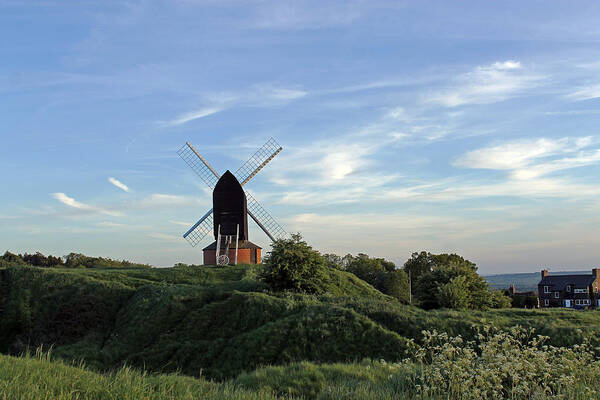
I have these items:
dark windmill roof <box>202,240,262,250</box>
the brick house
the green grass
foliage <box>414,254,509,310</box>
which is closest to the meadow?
the green grass

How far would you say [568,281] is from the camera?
246 ft

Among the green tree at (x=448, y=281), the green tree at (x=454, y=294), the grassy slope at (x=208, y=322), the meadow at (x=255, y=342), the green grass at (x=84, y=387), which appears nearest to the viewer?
the green grass at (x=84, y=387)

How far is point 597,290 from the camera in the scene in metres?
72.4

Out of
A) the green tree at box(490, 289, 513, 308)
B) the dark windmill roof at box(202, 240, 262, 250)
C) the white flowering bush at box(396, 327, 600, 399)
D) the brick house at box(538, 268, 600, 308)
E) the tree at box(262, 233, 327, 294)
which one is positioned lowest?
the brick house at box(538, 268, 600, 308)

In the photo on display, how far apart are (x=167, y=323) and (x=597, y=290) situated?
228 ft

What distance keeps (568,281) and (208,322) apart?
68754 mm

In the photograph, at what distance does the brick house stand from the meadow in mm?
51127

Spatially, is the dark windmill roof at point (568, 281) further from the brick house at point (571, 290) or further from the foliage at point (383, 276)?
the foliage at point (383, 276)

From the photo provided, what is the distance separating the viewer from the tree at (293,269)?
26.3 meters

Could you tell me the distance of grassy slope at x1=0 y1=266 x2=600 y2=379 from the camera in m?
18.2

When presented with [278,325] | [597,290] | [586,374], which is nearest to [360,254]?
[597,290]

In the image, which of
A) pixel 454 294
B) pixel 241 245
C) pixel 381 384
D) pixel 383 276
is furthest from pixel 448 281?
pixel 383 276

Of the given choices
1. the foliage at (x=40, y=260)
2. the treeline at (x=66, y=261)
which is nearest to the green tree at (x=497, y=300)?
the treeline at (x=66, y=261)

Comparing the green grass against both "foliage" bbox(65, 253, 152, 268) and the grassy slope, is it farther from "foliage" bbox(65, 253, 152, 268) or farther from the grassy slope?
"foliage" bbox(65, 253, 152, 268)
